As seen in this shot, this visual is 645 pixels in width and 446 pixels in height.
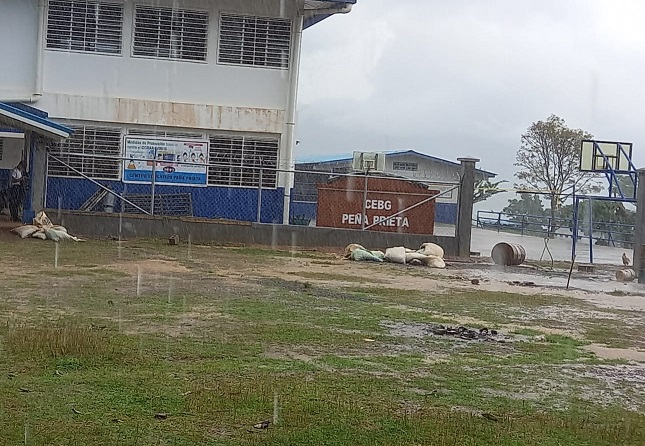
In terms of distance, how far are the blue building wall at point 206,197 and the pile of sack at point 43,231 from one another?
3.71m

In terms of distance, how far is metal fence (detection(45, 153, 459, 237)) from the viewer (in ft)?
69.4

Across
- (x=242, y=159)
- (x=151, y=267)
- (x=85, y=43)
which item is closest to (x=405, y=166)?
(x=242, y=159)

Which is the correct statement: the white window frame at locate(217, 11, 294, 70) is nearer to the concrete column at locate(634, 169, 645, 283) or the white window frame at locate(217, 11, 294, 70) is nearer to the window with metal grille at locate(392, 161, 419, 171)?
the concrete column at locate(634, 169, 645, 283)

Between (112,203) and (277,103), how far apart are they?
4793mm

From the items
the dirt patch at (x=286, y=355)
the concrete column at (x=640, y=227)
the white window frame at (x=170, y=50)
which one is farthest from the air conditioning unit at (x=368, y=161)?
the dirt patch at (x=286, y=355)

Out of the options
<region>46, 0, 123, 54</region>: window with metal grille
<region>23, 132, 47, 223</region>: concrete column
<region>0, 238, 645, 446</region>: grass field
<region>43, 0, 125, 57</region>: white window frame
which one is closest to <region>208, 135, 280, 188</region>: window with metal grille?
<region>43, 0, 125, 57</region>: white window frame

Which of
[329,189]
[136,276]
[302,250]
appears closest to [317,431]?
[136,276]

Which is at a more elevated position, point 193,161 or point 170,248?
point 193,161

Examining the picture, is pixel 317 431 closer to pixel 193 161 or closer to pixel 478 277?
pixel 478 277

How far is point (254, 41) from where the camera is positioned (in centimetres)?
2286

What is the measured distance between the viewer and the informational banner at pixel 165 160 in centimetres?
2234

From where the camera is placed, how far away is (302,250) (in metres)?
19.7

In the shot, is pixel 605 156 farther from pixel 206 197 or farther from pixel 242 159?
pixel 206 197

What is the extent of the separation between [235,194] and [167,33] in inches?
170
